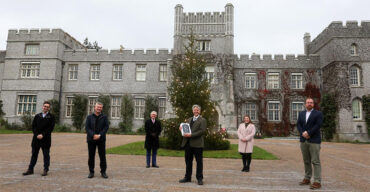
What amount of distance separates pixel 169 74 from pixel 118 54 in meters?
6.50

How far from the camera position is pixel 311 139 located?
537 centimetres

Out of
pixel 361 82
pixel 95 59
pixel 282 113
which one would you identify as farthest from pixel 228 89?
pixel 95 59

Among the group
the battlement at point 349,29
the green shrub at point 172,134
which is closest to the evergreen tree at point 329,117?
the battlement at point 349,29

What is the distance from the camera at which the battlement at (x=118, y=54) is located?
24.8 m

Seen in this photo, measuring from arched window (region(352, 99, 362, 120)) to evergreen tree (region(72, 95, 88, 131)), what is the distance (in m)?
24.2

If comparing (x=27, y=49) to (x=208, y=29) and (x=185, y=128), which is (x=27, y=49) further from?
(x=185, y=128)

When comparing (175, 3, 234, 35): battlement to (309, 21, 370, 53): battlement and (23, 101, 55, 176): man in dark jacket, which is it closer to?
(309, 21, 370, 53): battlement

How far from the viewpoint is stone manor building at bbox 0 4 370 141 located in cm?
2156

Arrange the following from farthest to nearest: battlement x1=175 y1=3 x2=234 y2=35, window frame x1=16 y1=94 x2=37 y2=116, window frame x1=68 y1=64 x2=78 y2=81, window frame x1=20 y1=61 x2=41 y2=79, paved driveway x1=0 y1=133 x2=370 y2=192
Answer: window frame x1=68 y1=64 x2=78 y2=81
window frame x1=20 y1=61 x2=41 y2=79
window frame x1=16 y1=94 x2=37 y2=116
battlement x1=175 y1=3 x2=234 y2=35
paved driveway x1=0 y1=133 x2=370 y2=192

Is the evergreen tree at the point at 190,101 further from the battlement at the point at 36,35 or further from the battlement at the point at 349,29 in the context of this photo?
the battlement at the point at 36,35

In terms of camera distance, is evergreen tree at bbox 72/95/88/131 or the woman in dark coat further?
evergreen tree at bbox 72/95/88/131

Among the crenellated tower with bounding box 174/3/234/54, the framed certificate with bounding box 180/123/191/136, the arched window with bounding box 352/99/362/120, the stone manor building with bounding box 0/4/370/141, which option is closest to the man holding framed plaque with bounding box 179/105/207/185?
the framed certificate with bounding box 180/123/191/136

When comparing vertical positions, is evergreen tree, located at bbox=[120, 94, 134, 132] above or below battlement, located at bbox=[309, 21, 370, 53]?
below

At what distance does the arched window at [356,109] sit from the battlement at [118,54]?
55.1ft
